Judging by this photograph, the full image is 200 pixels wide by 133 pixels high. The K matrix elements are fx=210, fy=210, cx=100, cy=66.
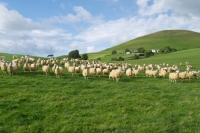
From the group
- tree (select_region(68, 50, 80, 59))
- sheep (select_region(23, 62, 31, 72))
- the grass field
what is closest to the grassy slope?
tree (select_region(68, 50, 80, 59))

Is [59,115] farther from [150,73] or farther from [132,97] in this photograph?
[150,73]

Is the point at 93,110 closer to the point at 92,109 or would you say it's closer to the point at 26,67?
the point at 92,109

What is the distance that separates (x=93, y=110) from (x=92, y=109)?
10 cm

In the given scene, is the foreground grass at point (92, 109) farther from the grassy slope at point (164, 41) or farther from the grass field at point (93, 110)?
the grassy slope at point (164, 41)

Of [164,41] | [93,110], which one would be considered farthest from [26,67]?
[164,41]

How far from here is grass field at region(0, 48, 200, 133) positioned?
32.4ft

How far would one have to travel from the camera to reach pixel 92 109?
11570mm

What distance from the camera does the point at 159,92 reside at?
16.0 m

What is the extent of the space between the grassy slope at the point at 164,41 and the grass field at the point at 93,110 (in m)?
116

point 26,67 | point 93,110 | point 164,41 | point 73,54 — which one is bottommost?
point 93,110

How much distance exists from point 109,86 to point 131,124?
6.79 meters

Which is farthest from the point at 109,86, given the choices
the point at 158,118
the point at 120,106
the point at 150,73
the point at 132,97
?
the point at 150,73

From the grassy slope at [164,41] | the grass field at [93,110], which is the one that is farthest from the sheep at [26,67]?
the grassy slope at [164,41]

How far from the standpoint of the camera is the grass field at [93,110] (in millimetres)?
9875
